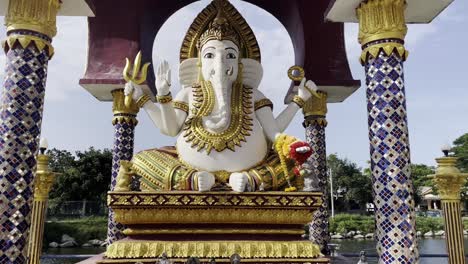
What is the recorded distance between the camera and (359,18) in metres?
5.67

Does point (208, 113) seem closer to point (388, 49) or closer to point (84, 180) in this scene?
point (388, 49)

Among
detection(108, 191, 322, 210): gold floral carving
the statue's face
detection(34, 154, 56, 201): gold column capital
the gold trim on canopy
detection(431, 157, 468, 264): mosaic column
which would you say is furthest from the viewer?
detection(34, 154, 56, 201): gold column capital

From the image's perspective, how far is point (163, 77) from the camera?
5.40 m

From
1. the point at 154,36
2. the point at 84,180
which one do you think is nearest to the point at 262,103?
the point at 154,36

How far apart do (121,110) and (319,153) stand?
4165 millimetres

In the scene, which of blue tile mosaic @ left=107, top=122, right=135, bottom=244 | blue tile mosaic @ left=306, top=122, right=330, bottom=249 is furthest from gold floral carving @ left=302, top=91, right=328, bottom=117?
blue tile mosaic @ left=107, top=122, right=135, bottom=244

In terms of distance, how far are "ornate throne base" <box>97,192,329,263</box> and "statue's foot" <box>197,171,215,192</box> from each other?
4.5 inches

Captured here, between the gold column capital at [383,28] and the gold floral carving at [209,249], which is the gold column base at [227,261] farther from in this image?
the gold column capital at [383,28]

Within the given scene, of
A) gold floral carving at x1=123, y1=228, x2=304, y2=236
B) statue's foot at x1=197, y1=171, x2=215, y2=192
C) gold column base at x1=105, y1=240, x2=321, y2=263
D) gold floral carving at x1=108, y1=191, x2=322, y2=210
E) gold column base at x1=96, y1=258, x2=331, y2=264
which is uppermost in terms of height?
statue's foot at x1=197, y1=171, x2=215, y2=192

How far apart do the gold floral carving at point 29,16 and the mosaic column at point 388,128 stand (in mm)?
3932

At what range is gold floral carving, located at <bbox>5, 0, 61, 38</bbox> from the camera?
16.4 ft

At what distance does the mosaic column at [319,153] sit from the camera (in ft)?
28.5

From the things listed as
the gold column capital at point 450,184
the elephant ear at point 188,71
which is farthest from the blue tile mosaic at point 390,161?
A: the gold column capital at point 450,184

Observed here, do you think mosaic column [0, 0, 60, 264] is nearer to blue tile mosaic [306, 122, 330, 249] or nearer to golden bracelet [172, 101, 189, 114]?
golden bracelet [172, 101, 189, 114]
